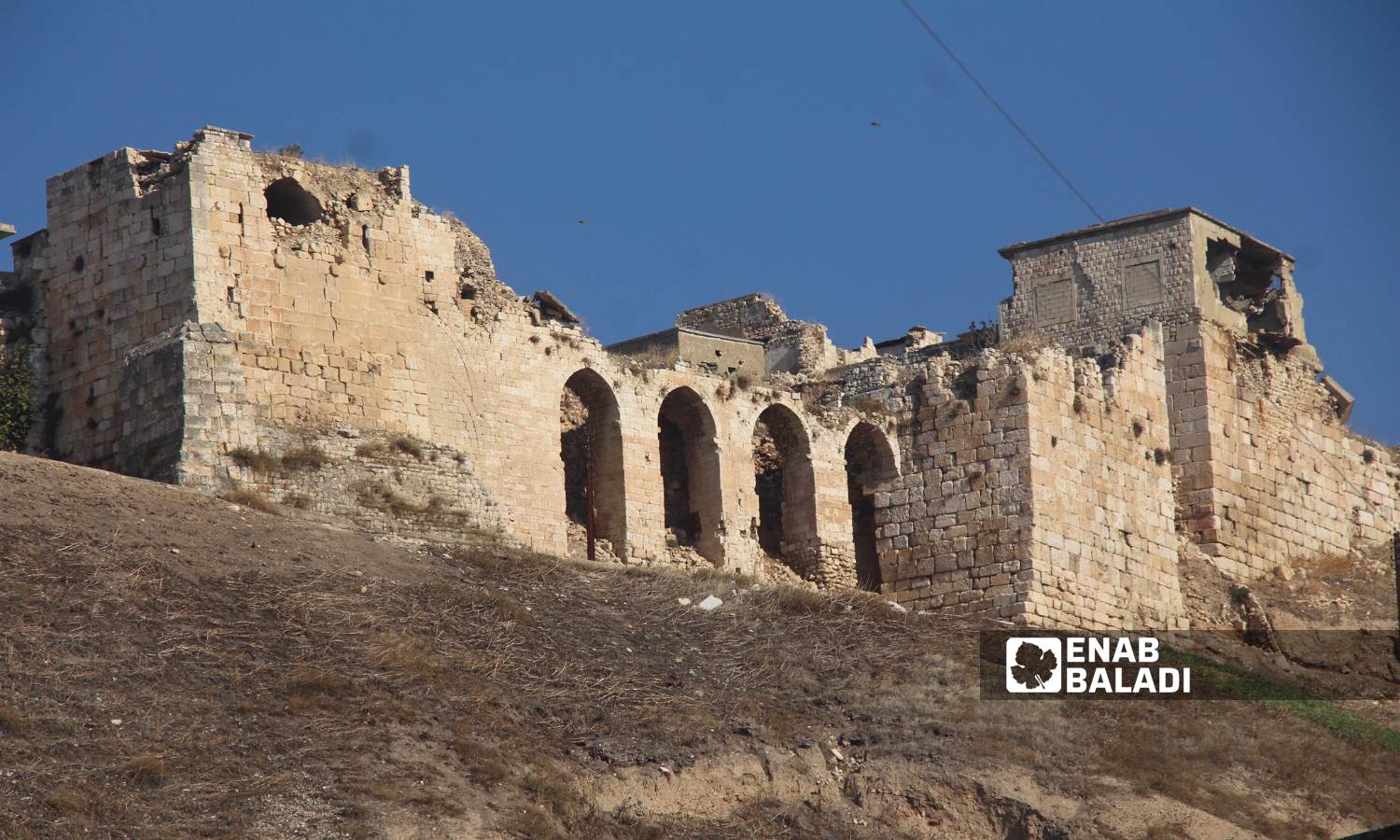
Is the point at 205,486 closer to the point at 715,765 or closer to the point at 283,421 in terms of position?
the point at 283,421

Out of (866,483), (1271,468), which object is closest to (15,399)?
(866,483)

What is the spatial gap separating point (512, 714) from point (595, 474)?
8.67 metres

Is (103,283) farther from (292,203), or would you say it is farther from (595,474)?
(595,474)

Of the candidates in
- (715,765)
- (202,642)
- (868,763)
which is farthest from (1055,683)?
(202,642)

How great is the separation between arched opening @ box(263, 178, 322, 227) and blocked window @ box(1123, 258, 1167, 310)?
39.2ft

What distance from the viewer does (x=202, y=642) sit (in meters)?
20.7

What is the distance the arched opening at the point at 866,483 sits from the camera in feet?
103

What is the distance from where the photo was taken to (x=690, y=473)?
30.9m

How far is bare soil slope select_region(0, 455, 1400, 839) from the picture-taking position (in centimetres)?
1872

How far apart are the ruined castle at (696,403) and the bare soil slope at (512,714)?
1841 mm

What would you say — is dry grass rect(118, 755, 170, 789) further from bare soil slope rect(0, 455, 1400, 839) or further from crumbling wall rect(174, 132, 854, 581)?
crumbling wall rect(174, 132, 854, 581)

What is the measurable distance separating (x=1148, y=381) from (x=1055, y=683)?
7163mm

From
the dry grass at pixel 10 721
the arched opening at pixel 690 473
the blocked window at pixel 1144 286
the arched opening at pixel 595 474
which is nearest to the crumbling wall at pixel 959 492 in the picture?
the arched opening at pixel 690 473

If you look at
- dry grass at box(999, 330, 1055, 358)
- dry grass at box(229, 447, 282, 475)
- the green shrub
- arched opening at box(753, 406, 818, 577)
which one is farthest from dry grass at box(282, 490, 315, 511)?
dry grass at box(999, 330, 1055, 358)
